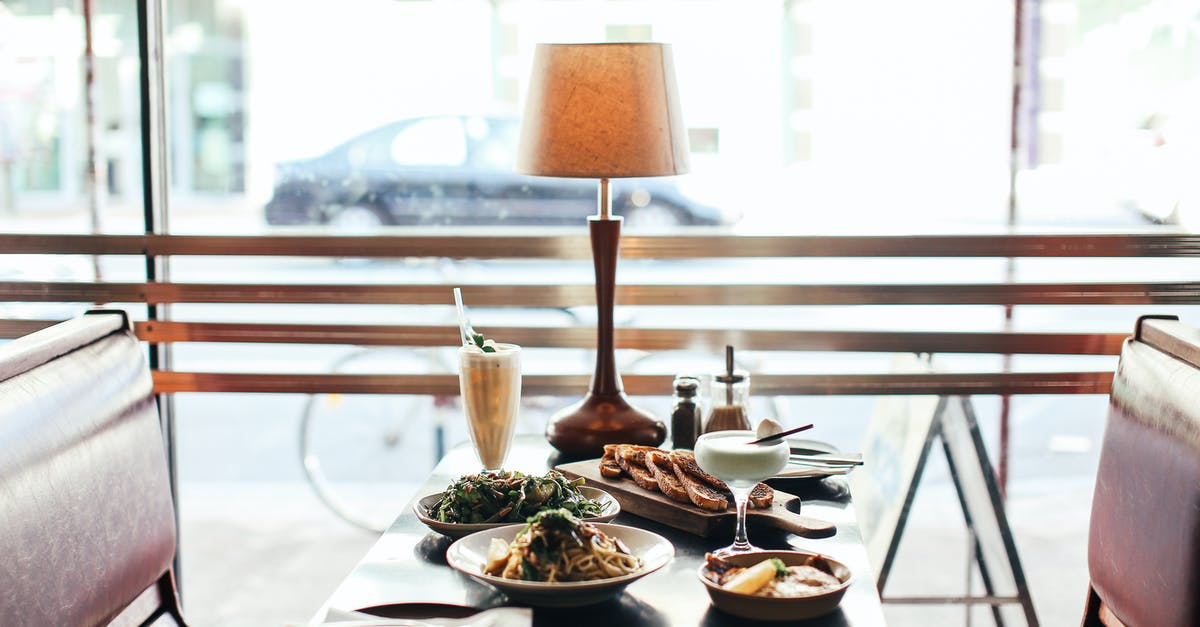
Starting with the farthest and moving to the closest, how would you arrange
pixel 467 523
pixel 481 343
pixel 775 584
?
1. pixel 481 343
2. pixel 467 523
3. pixel 775 584

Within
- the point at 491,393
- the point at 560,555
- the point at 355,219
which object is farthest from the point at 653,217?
the point at 560,555

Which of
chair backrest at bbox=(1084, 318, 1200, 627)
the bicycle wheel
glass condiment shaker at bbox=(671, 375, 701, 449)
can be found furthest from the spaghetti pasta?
the bicycle wheel

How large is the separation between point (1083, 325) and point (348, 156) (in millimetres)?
1766

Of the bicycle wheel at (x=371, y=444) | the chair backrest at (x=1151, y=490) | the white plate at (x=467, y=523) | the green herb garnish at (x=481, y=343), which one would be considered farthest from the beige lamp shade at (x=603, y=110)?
the bicycle wheel at (x=371, y=444)

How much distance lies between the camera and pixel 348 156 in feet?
9.24

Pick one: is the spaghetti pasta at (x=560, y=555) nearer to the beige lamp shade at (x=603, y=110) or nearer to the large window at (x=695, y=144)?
the beige lamp shade at (x=603, y=110)

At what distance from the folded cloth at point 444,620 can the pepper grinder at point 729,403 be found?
663mm

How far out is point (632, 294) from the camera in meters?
2.60

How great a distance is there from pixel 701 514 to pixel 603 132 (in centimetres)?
72

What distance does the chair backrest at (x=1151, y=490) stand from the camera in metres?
1.58

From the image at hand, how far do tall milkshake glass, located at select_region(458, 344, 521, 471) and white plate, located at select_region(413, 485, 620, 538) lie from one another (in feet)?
0.73

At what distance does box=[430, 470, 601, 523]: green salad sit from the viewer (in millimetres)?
1526

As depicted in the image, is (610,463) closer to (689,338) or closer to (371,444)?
(689,338)

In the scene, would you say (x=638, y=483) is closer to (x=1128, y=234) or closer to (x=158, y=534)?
(x=158, y=534)
